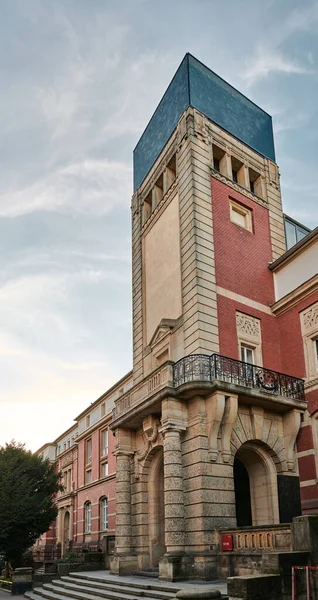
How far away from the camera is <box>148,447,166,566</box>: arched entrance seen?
58.5ft

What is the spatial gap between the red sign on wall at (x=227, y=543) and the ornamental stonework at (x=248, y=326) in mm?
7005

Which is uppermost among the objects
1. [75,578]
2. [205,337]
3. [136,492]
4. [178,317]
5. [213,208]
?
[213,208]

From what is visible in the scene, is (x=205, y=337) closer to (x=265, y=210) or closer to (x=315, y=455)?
(x=315, y=455)

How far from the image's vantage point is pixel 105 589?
15.4m

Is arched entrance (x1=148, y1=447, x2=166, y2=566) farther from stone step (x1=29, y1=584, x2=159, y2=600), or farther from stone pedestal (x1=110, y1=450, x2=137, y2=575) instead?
stone step (x1=29, y1=584, x2=159, y2=600)

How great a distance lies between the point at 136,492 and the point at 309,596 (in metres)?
9.27

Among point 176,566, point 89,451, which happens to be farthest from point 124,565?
point 89,451

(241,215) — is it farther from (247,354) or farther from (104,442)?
(104,442)

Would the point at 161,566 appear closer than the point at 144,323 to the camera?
Yes

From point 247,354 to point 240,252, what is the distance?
392 centimetres

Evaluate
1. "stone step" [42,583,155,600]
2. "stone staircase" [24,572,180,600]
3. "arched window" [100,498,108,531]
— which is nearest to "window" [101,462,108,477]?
"arched window" [100,498,108,531]

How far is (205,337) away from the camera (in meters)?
17.7

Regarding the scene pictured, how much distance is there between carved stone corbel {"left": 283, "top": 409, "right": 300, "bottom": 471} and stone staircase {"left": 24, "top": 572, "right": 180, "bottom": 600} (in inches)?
228

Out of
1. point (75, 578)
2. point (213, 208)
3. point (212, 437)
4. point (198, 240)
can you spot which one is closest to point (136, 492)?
point (75, 578)
